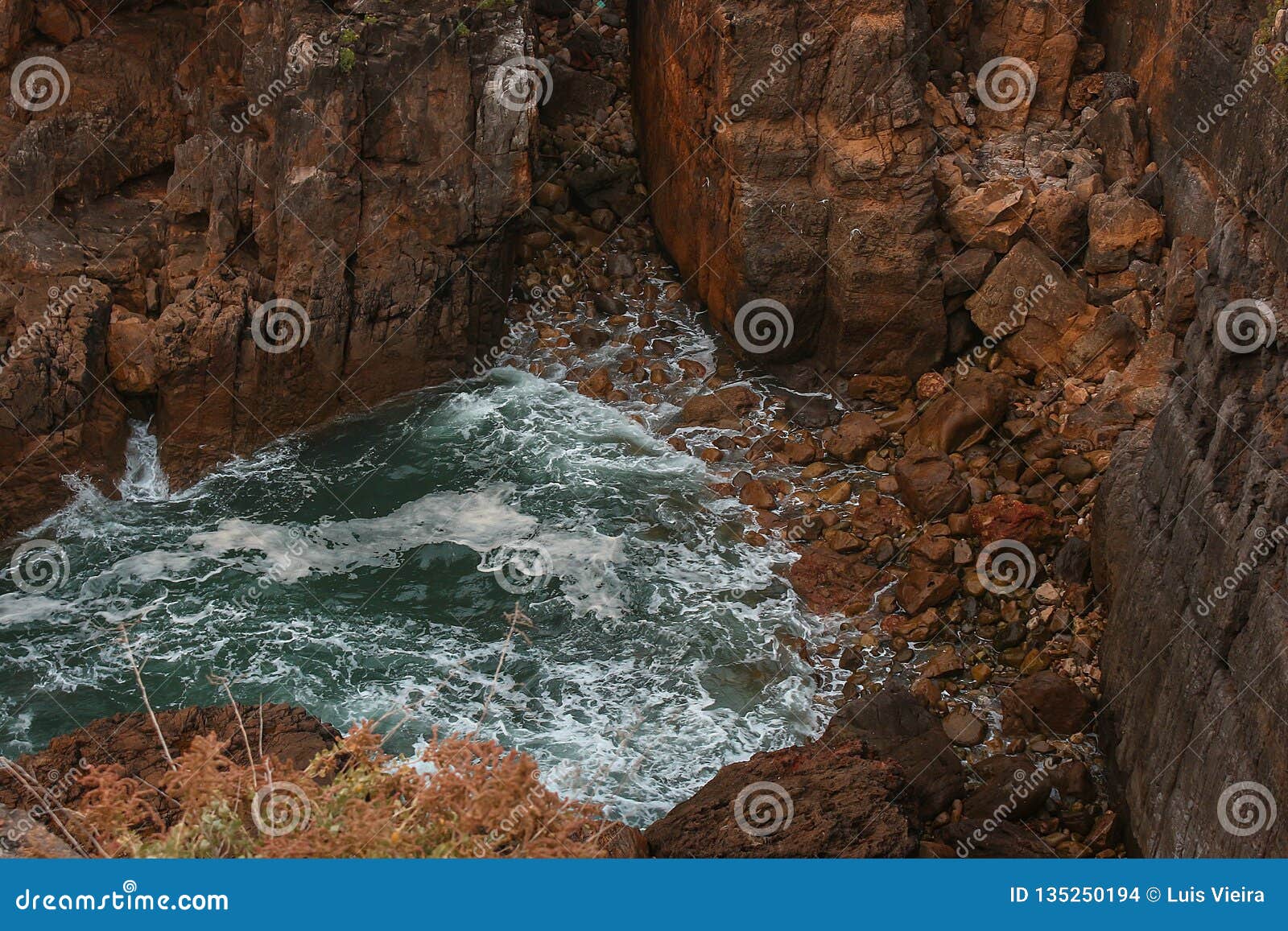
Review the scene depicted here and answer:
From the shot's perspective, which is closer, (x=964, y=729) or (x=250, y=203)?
(x=964, y=729)

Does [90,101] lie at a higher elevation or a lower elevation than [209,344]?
higher

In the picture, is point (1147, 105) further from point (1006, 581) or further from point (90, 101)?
point (90, 101)

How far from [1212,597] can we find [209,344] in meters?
11.2

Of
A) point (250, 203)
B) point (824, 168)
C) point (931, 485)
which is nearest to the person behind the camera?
point (931, 485)

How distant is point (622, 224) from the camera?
1948 cm

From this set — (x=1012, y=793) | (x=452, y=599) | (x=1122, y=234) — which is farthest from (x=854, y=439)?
(x=1012, y=793)

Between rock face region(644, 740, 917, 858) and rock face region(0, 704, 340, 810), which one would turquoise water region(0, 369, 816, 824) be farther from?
rock face region(0, 704, 340, 810)

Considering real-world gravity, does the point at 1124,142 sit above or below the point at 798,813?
above

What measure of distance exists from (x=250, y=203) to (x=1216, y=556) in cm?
1178

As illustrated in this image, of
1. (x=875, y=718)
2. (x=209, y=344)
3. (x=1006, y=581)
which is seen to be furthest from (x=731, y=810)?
(x=209, y=344)

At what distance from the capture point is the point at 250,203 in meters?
16.6

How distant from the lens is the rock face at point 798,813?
948cm

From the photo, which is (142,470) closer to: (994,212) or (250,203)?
(250,203)

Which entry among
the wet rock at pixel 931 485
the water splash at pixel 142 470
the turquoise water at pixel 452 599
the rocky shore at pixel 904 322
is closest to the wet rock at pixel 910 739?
the rocky shore at pixel 904 322
